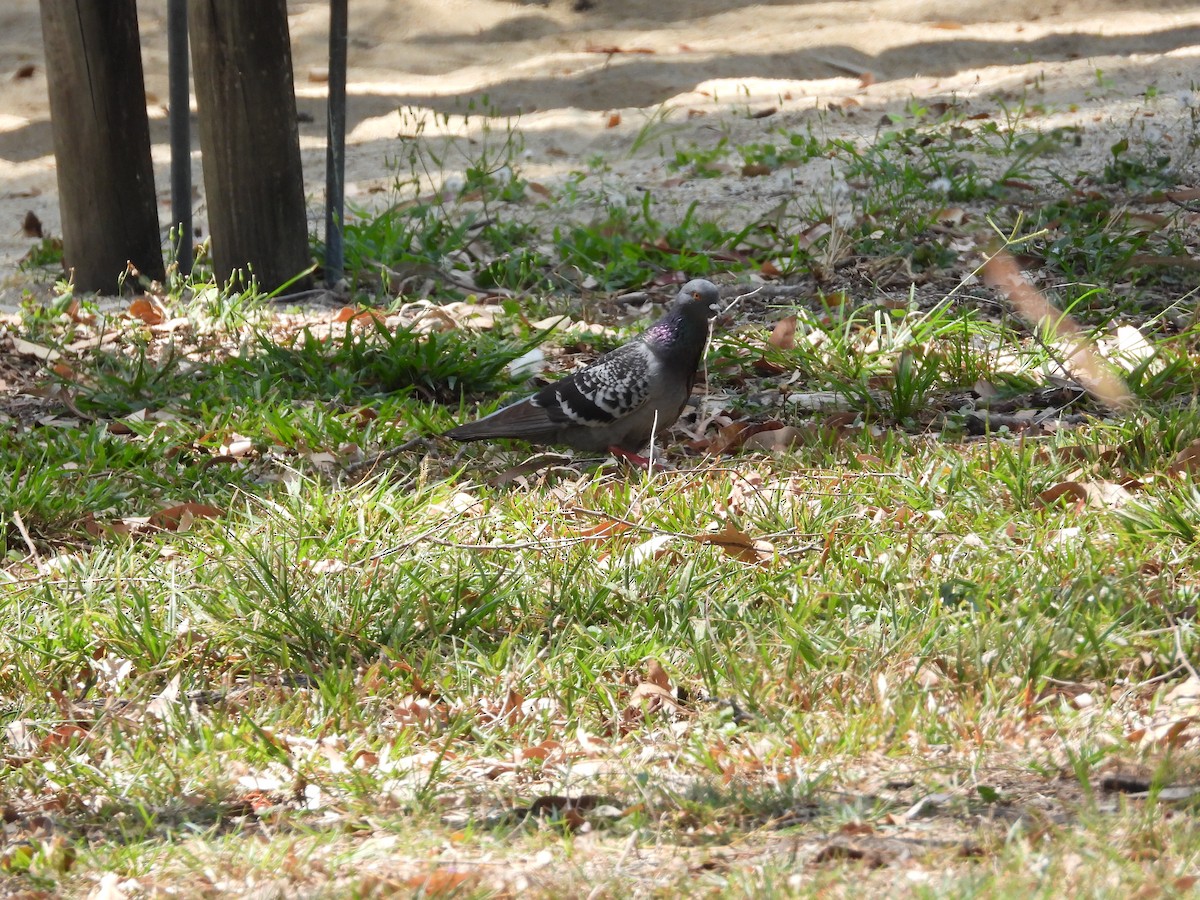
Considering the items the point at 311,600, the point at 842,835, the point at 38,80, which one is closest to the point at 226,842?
the point at 311,600

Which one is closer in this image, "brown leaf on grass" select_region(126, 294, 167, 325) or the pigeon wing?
the pigeon wing

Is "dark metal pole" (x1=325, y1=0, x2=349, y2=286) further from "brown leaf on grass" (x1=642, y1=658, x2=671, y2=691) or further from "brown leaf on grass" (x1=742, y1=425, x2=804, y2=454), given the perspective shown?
"brown leaf on grass" (x1=642, y1=658, x2=671, y2=691)

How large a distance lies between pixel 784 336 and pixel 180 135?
3236 millimetres

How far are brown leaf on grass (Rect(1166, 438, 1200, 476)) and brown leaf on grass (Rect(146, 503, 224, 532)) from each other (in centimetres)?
287

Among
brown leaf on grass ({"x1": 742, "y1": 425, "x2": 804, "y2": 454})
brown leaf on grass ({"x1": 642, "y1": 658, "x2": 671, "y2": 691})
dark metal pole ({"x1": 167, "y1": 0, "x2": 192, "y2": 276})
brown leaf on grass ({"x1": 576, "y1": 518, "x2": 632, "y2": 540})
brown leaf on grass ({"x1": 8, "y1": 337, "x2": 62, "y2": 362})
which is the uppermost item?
dark metal pole ({"x1": 167, "y1": 0, "x2": 192, "y2": 276})

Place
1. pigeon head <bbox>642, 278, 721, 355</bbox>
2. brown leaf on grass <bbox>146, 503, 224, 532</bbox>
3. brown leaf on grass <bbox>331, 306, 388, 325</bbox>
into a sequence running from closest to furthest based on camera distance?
brown leaf on grass <bbox>146, 503, 224, 532</bbox> < pigeon head <bbox>642, 278, 721, 355</bbox> < brown leaf on grass <bbox>331, 306, 388, 325</bbox>

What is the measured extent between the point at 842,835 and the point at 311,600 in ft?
5.05

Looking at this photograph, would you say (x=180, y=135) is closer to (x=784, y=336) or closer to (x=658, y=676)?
(x=784, y=336)

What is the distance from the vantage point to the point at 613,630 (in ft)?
10.8

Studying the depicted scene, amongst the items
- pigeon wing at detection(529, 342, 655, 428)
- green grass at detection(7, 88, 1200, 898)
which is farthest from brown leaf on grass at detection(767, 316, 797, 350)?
pigeon wing at detection(529, 342, 655, 428)

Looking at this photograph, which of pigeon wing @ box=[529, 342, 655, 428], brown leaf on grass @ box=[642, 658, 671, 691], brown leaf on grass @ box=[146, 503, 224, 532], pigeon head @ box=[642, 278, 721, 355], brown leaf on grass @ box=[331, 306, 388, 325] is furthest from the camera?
brown leaf on grass @ box=[331, 306, 388, 325]

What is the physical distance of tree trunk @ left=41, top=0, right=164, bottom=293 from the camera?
19.7 ft

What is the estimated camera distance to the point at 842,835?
7.95 feet

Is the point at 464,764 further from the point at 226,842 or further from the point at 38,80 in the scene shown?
the point at 38,80
